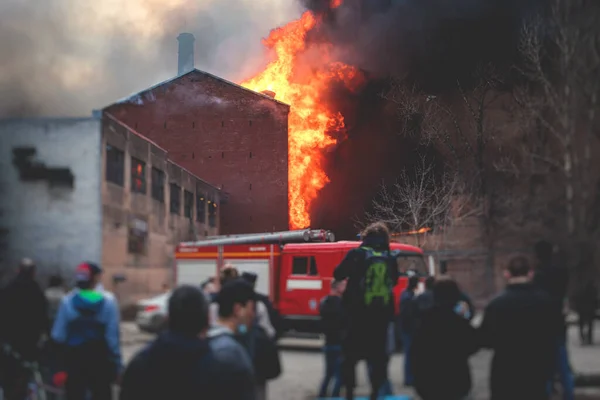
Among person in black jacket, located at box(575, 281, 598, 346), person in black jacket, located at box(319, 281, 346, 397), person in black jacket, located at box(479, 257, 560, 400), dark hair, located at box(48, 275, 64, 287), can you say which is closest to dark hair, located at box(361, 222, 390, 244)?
person in black jacket, located at box(319, 281, 346, 397)

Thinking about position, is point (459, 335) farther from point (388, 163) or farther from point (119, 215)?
point (388, 163)

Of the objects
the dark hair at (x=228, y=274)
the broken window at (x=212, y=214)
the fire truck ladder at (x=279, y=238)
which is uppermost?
the broken window at (x=212, y=214)

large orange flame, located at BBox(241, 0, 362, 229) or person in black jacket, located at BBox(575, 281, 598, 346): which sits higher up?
large orange flame, located at BBox(241, 0, 362, 229)

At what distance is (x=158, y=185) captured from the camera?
7742 millimetres

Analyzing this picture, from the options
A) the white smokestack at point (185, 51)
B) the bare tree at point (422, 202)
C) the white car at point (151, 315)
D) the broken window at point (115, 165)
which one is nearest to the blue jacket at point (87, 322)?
the white car at point (151, 315)

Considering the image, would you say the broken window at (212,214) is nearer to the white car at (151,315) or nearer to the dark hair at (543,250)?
the white car at (151,315)

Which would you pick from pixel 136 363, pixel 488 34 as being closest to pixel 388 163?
pixel 488 34

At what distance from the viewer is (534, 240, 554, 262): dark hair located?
629 cm

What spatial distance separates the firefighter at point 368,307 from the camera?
236 inches

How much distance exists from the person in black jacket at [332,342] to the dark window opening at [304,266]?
5810mm

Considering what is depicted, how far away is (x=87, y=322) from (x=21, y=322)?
127 centimetres

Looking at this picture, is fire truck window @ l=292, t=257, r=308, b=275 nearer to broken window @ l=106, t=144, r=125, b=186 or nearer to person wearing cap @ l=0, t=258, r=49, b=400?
broken window @ l=106, t=144, r=125, b=186

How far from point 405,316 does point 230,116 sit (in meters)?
23.6

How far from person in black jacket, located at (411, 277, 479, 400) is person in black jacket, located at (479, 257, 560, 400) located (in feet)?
0.67
